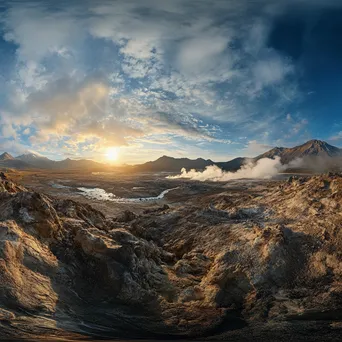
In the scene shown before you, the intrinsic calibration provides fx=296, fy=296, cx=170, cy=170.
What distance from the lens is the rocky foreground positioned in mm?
10445

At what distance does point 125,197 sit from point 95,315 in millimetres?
55564

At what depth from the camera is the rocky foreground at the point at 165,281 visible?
10.4 meters

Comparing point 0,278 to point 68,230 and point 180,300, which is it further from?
point 180,300

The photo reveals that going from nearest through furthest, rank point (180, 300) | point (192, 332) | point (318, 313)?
point (192, 332)
point (318, 313)
point (180, 300)

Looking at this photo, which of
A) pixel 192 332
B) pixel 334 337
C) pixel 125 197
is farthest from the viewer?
pixel 125 197

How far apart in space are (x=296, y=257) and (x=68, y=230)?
1225cm

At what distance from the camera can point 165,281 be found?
595 inches

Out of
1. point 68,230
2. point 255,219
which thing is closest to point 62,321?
point 68,230

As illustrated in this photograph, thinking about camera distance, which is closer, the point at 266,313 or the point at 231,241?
the point at 266,313

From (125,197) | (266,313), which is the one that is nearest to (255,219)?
(266,313)

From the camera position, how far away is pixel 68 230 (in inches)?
640

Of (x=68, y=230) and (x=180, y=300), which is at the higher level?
(x=68, y=230)

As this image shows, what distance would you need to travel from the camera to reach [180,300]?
13523 mm

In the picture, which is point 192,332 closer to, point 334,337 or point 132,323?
point 132,323
